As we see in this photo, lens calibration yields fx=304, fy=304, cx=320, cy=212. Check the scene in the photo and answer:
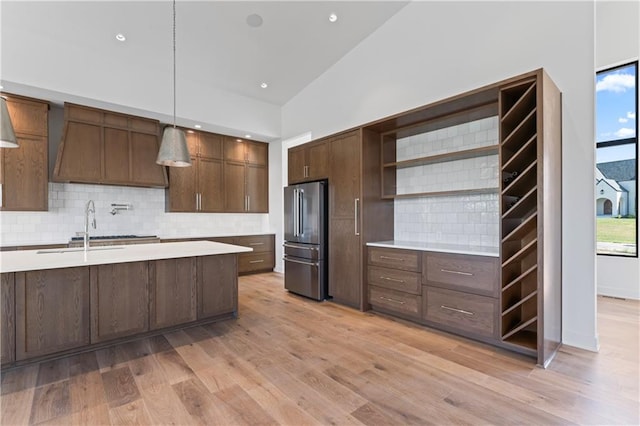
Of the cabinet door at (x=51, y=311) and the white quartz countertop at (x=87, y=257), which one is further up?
the white quartz countertop at (x=87, y=257)

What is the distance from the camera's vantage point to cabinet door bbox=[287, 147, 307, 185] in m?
4.72

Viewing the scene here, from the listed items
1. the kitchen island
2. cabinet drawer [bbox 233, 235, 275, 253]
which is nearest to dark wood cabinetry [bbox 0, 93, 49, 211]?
the kitchen island

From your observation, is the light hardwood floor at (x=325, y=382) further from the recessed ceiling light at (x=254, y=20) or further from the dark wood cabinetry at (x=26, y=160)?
the recessed ceiling light at (x=254, y=20)

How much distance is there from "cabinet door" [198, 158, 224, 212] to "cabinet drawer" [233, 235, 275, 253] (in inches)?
27.8

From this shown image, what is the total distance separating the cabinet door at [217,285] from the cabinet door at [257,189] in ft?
9.83

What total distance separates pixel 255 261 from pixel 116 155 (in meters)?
3.01

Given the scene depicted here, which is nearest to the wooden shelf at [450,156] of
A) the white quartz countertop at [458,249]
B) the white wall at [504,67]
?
the white wall at [504,67]

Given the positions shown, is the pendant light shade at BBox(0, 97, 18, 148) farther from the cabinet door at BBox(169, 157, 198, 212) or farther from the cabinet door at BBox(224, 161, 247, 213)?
the cabinet door at BBox(224, 161, 247, 213)

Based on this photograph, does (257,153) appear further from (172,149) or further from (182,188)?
(172,149)

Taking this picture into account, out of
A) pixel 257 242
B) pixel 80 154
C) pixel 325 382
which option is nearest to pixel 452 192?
pixel 325 382

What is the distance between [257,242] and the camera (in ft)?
20.4

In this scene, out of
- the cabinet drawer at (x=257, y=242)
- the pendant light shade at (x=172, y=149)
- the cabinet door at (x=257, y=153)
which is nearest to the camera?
the pendant light shade at (x=172, y=149)

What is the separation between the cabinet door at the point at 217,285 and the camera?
3271 mm

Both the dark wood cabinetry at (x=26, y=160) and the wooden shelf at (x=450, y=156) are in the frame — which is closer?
the wooden shelf at (x=450, y=156)
